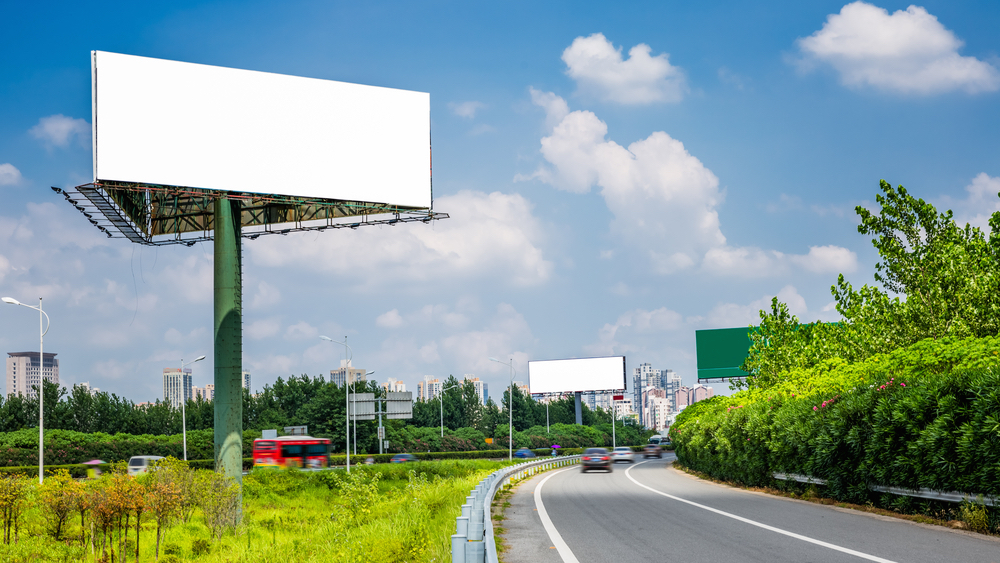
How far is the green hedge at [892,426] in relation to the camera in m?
12.1

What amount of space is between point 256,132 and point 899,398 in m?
27.5

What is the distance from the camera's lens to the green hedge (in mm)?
12148

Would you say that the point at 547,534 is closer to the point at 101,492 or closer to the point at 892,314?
the point at 101,492

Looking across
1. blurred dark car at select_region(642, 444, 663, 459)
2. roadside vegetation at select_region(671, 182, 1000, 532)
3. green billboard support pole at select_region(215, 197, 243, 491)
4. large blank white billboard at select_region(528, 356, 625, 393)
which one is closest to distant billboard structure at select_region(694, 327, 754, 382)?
blurred dark car at select_region(642, 444, 663, 459)

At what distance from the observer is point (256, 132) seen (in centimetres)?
3334

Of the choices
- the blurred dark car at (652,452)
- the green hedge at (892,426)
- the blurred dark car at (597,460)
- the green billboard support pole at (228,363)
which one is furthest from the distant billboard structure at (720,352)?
the green billboard support pole at (228,363)

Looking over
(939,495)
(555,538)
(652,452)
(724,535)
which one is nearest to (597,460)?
(939,495)

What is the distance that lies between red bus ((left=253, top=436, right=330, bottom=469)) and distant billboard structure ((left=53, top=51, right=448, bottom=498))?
17.5 metres

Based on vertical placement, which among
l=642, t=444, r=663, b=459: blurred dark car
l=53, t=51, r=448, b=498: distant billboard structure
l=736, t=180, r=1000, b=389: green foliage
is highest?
l=53, t=51, r=448, b=498: distant billboard structure

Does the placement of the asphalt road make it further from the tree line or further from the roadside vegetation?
the tree line

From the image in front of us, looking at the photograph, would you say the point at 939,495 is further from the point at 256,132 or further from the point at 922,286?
the point at 256,132

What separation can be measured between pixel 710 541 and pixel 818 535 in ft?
5.74

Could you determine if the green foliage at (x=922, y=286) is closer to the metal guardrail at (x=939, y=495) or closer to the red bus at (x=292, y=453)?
the metal guardrail at (x=939, y=495)

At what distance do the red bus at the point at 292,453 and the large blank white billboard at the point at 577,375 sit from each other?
1704 inches
